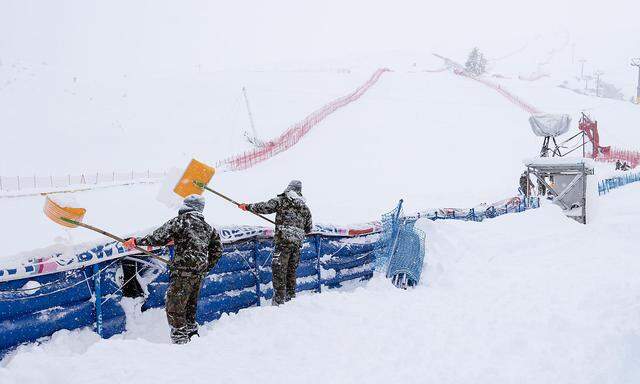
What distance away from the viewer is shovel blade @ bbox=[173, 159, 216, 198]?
6539mm

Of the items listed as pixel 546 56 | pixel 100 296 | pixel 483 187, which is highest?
pixel 546 56

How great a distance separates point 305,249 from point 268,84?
39818mm

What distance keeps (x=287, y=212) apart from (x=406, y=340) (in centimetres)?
243

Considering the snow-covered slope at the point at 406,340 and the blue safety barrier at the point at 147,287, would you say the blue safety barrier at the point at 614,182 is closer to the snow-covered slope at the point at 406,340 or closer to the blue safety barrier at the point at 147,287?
the snow-covered slope at the point at 406,340

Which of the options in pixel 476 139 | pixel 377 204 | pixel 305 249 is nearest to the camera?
pixel 305 249

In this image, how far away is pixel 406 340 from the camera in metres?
5.42

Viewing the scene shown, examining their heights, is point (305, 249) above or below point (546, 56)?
below

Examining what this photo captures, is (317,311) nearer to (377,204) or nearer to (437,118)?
(377,204)

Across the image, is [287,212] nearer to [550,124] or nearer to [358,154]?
[550,124]

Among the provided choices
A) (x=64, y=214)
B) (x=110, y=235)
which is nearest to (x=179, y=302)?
(x=110, y=235)

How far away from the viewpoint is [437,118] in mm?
35594

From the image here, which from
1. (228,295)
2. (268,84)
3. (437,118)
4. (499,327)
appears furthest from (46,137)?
(499,327)

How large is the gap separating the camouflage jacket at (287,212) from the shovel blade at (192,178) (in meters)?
0.71

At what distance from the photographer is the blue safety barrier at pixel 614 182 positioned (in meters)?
22.8
